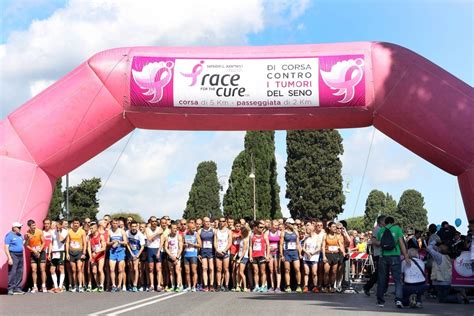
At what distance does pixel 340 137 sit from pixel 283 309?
49.7m

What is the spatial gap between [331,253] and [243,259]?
203 centimetres

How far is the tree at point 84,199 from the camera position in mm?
47656

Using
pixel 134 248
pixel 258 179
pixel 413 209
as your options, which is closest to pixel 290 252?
pixel 134 248

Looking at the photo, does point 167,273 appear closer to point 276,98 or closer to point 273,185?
point 276,98

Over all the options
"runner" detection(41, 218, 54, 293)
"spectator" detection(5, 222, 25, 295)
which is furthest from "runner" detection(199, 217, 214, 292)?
"spectator" detection(5, 222, 25, 295)

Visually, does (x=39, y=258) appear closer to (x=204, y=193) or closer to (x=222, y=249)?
(x=222, y=249)

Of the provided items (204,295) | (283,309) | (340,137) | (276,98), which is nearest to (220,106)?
(276,98)

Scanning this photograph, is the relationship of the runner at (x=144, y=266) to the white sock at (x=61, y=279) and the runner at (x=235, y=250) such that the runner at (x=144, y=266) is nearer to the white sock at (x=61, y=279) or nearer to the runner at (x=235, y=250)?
the white sock at (x=61, y=279)

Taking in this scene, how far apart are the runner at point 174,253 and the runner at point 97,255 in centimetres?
151

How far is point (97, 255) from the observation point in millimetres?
17906

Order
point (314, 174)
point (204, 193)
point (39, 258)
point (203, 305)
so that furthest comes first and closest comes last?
point (204, 193) → point (314, 174) → point (39, 258) → point (203, 305)

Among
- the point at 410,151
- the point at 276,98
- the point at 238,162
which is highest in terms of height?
the point at 238,162

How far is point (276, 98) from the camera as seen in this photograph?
54.9 feet

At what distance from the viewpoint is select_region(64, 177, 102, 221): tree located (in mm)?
47656
